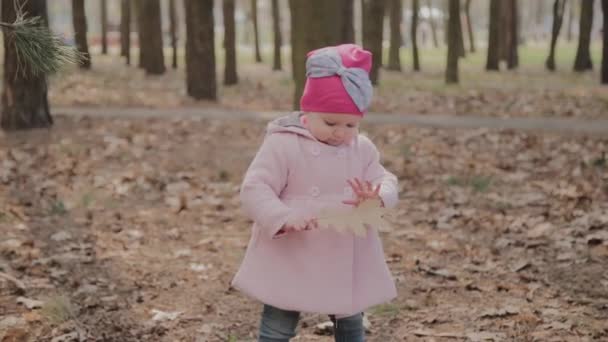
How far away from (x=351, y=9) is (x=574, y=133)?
700 cm

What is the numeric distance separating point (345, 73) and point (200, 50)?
A: 12.1 metres

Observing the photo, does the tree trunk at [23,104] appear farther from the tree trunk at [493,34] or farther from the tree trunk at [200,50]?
the tree trunk at [493,34]

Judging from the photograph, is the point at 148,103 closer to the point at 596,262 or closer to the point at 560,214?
the point at 560,214

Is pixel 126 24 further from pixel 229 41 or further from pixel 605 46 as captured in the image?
pixel 605 46

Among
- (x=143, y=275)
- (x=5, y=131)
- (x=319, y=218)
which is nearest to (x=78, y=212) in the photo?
(x=143, y=275)

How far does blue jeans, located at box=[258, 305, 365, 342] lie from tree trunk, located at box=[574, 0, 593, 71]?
20350 millimetres

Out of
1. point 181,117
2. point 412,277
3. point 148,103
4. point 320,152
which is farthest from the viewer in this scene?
point 148,103

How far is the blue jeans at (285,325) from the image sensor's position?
3.14m

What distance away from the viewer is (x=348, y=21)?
639 inches

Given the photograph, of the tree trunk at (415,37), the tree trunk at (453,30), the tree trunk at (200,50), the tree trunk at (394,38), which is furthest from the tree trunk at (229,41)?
the tree trunk at (415,37)

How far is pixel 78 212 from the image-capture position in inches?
278

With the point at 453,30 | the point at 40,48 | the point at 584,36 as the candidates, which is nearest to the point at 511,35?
the point at 584,36

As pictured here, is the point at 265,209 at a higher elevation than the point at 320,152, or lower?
lower

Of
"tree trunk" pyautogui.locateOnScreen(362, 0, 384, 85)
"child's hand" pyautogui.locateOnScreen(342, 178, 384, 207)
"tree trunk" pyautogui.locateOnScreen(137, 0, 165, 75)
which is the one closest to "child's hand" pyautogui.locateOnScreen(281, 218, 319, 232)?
"child's hand" pyautogui.locateOnScreen(342, 178, 384, 207)
